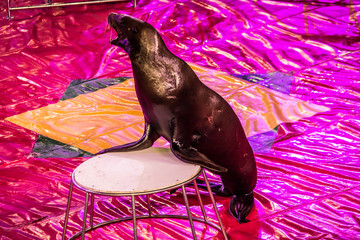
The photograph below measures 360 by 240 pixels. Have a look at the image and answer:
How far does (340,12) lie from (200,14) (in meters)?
1.07

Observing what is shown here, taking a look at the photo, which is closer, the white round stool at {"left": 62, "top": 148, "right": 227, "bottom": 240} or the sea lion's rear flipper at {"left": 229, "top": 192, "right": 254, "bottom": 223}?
the white round stool at {"left": 62, "top": 148, "right": 227, "bottom": 240}

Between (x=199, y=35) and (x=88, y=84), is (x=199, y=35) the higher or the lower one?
the higher one

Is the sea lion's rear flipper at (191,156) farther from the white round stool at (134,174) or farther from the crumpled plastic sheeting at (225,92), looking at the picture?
the crumpled plastic sheeting at (225,92)

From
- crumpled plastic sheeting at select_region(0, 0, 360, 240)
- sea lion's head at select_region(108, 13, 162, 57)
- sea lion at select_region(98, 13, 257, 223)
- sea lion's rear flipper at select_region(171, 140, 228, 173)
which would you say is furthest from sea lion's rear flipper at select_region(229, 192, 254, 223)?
sea lion's head at select_region(108, 13, 162, 57)

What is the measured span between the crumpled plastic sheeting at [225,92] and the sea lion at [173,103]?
0.36 m

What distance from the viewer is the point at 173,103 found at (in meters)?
1.60

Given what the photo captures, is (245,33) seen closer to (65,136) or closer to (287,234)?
(65,136)

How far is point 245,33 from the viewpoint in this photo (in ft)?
12.1

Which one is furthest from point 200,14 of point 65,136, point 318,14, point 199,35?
point 65,136

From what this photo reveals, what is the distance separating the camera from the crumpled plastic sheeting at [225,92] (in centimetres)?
187

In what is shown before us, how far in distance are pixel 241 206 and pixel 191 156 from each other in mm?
460

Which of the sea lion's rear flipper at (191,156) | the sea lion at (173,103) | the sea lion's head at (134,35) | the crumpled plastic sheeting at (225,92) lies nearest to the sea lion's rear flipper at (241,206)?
the crumpled plastic sheeting at (225,92)

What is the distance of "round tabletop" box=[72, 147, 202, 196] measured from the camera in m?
1.33

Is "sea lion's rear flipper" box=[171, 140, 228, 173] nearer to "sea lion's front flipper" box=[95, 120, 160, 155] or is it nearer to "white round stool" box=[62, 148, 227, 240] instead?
"white round stool" box=[62, 148, 227, 240]
